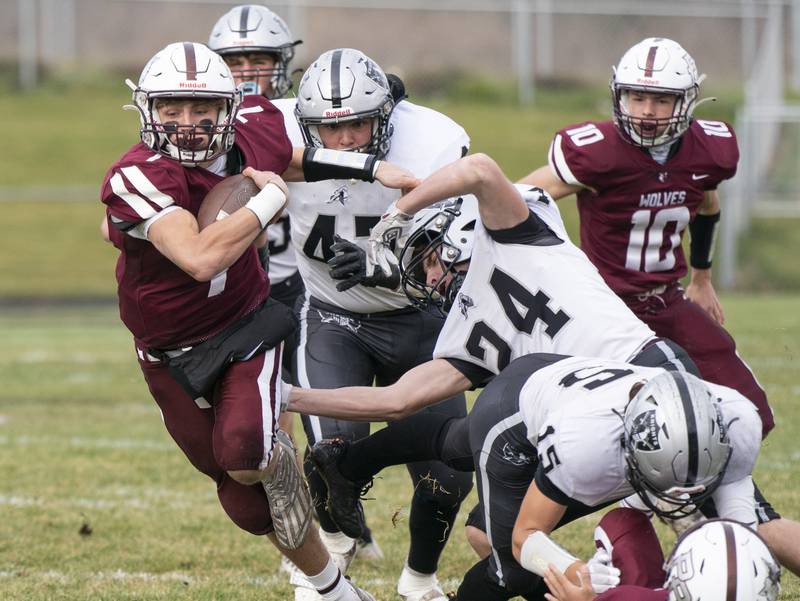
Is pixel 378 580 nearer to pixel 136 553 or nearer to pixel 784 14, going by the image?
pixel 136 553

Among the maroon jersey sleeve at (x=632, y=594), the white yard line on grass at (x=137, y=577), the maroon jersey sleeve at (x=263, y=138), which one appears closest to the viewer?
the maroon jersey sleeve at (x=632, y=594)

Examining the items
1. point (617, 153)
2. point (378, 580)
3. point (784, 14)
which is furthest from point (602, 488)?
point (784, 14)

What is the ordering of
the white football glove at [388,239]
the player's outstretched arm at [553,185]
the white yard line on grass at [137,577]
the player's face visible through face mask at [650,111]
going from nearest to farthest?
the white football glove at [388,239] < the white yard line on grass at [137,577] < the player's face visible through face mask at [650,111] < the player's outstretched arm at [553,185]

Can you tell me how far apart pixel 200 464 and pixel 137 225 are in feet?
2.73

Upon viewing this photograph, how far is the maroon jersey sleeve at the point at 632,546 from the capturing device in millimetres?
3014

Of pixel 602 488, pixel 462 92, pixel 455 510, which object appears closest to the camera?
pixel 602 488

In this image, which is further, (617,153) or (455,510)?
(617,153)

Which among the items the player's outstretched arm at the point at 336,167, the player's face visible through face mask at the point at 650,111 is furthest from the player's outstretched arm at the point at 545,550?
the player's face visible through face mask at the point at 650,111

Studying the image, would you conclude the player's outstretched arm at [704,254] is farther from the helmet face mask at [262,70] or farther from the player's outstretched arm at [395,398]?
the helmet face mask at [262,70]

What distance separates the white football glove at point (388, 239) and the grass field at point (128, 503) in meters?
1.06

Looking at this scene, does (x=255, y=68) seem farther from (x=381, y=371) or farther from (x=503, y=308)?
(x=503, y=308)

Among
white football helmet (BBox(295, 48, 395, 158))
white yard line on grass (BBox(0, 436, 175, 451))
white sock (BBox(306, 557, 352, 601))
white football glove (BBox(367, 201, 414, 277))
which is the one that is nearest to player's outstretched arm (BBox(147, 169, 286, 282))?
white football glove (BBox(367, 201, 414, 277))

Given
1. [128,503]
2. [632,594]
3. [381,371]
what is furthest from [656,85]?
[128,503]

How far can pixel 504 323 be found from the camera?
3.69m
